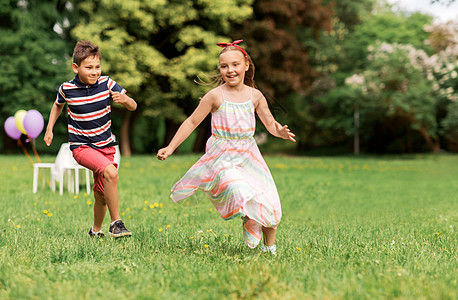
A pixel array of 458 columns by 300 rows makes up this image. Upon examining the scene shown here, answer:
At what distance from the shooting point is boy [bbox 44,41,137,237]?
16.5ft

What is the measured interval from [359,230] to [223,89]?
2854mm

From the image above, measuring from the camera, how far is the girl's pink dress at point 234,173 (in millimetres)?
4371

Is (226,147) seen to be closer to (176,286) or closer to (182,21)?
(176,286)

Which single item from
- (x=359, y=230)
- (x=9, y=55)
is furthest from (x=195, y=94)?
(x=359, y=230)

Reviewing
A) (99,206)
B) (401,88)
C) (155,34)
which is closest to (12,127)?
(99,206)

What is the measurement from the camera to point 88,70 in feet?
16.5

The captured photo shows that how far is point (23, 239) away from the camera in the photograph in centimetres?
520

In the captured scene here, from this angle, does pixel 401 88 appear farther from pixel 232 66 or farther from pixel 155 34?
pixel 232 66

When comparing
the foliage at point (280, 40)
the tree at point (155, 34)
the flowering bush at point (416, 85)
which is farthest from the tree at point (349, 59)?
the tree at point (155, 34)

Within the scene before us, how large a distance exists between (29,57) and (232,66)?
905 inches

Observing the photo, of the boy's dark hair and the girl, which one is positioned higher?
the boy's dark hair

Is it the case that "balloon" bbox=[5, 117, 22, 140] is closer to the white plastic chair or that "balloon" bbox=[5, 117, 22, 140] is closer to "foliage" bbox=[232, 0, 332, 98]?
the white plastic chair

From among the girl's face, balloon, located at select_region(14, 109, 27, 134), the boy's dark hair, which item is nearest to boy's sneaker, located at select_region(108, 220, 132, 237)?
the boy's dark hair

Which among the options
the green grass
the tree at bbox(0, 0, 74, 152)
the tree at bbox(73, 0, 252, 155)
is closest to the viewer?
the green grass
